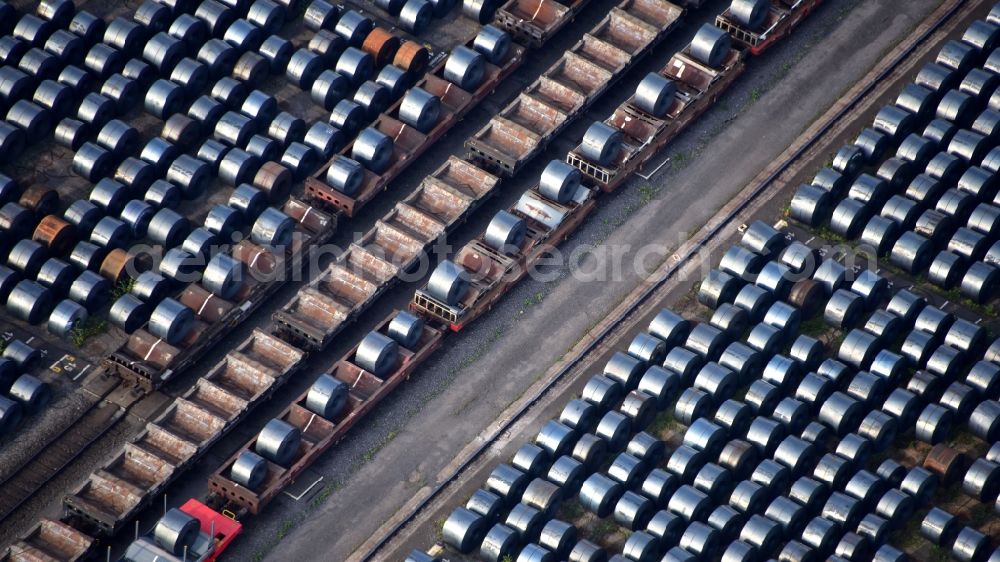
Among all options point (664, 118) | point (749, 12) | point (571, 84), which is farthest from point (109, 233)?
point (749, 12)

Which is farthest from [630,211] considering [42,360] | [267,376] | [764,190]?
[42,360]

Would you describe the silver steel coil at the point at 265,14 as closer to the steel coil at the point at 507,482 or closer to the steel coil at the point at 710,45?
the steel coil at the point at 710,45

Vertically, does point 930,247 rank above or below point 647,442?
above

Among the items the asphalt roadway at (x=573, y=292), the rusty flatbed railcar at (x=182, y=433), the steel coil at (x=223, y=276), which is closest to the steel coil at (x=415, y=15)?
the asphalt roadway at (x=573, y=292)

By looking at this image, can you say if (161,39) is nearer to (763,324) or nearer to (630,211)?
(630,211)

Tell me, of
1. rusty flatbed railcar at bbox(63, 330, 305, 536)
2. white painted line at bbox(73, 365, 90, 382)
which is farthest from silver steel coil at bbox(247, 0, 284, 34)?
white painted line at bbox(73, 365, 90, 382)

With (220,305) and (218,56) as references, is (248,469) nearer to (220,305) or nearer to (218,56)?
(220,305)
